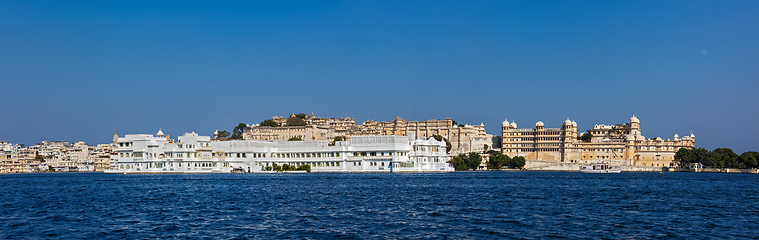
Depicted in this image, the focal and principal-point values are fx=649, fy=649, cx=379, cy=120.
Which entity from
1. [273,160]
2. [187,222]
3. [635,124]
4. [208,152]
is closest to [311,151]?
[273,160]

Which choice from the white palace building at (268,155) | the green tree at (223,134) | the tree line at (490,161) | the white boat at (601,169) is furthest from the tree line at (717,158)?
the green tree at (223,134)

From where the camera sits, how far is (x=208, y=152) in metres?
91.6

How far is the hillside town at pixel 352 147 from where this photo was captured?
92688 mm

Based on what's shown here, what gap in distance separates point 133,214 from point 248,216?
20.0 feet

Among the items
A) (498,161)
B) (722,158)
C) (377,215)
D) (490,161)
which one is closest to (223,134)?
(490,161)

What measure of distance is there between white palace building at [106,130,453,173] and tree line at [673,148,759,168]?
57127 millimetres

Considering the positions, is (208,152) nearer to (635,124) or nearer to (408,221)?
(408,221)

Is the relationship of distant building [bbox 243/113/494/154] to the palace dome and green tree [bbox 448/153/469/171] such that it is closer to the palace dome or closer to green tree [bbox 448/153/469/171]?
green tree [bbox 448/153/469/171]

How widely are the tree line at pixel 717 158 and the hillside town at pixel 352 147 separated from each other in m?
3.69

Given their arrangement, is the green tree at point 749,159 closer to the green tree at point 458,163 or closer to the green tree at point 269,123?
the green tree at point 458,163

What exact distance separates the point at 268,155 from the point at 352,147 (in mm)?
12608

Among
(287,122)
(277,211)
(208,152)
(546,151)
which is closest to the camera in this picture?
(277,211)

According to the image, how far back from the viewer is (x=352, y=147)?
3762 inches

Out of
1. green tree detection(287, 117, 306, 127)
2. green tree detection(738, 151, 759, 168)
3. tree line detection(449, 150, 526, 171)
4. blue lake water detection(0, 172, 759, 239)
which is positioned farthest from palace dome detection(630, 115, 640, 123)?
blue lake water detection(0, 172, 759, 239)
